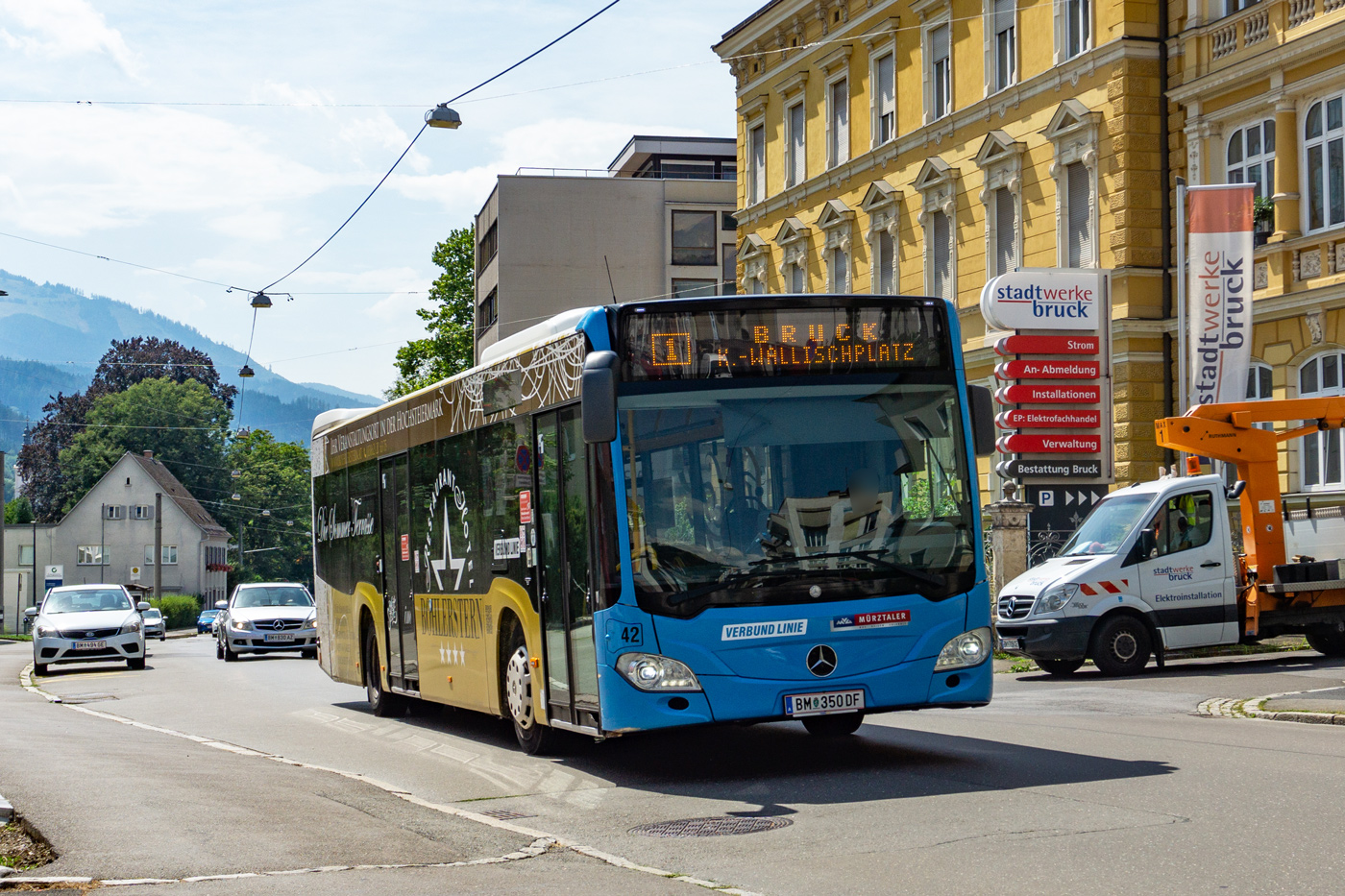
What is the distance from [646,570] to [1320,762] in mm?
4409

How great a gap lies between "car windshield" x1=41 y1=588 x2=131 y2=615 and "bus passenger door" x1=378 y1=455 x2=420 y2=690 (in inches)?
636

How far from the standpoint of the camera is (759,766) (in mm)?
11680

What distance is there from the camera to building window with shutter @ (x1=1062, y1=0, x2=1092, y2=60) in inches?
1211

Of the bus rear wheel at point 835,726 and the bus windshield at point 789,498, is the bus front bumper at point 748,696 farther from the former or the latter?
the bus rear wheel at point 835,726

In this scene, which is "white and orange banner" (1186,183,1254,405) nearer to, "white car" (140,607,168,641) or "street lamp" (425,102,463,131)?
"street lamp" (425,102,463,131)

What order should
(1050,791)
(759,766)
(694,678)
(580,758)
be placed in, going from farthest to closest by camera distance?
(580,758), (759,766), (694,678), (1050,791)

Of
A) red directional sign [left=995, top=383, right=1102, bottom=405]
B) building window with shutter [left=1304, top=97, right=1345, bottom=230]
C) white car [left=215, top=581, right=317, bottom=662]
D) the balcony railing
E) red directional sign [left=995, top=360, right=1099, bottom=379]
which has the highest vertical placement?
the balcony railing

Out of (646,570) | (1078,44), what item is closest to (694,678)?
(646,570)

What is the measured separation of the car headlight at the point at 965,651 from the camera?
1077 centimetres

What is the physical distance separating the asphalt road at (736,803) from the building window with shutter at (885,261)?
2208cm

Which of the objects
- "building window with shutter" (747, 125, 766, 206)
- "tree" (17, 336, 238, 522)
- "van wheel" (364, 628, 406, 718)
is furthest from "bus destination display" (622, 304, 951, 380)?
"tree" (17, 336, 238, 522)

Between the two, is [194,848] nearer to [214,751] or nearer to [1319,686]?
[214,751]

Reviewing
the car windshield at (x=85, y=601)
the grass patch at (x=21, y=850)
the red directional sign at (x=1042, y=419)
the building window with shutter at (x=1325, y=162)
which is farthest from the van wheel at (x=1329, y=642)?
the car windshield at (x=85, y=601)

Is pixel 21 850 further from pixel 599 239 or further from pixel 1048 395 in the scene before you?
pixel 599 239
